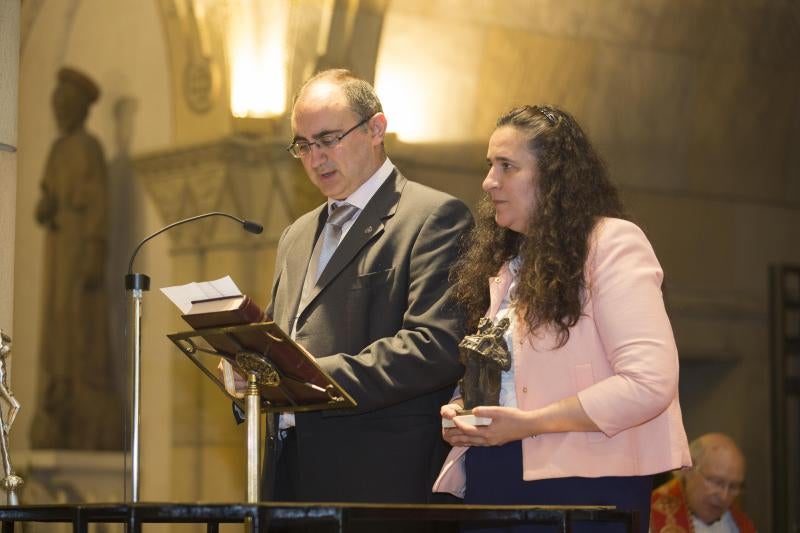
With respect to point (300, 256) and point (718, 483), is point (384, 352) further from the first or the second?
point (718, 483)

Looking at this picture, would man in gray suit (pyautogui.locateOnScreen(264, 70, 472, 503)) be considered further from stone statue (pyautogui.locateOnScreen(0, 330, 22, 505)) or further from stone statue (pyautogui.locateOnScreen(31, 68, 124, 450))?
stone statue (pyautogui.locateOnScreen(31, 68, 124, 450))

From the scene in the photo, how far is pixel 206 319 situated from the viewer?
3.29 metres

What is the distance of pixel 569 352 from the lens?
11.2 ft

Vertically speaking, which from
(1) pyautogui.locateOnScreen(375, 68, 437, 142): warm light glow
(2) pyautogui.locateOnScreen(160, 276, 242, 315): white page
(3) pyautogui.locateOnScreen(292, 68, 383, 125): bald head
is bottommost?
(2) pyautogui.locateOnScreen(160, 276, 242, 315): white page

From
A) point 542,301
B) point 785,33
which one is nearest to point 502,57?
point 785,33

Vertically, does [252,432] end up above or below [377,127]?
below

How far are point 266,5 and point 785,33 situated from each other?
4.41 metres

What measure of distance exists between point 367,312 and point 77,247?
5230 millimetres

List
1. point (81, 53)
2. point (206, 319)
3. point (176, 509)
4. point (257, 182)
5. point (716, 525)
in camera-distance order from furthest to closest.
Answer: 1. point (81, 53)
2. point (257, 182)
3. point (716, 525)
4. point (206, 319)
5. point (176, 509)

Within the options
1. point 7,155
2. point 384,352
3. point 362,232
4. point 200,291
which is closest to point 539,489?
point 384,352

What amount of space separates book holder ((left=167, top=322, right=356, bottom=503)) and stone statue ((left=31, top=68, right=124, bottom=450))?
18.2 ft

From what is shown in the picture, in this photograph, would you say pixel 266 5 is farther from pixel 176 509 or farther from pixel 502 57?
pixel 176 509

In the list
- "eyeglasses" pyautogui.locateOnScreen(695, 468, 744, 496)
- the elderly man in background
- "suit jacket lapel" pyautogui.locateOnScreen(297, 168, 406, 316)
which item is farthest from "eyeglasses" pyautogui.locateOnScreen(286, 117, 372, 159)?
"eyeglasses" pyautogui.locateOnScreen(695, 468, 744, 496)

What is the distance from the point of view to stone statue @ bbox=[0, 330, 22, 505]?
4.06 metres
